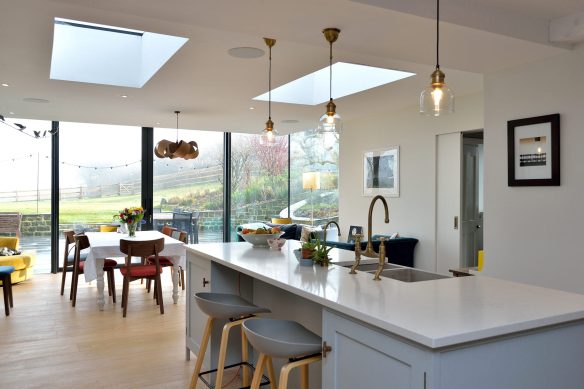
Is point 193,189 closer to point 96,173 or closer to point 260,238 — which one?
point 96,173

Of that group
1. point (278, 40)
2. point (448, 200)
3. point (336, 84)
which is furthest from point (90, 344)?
point (448, 200)

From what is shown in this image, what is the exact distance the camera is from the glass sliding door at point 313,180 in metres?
8.59

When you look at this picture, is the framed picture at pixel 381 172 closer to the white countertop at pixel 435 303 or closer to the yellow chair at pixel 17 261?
the white countertop at pixel 435 303

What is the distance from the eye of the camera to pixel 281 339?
7.27 feet

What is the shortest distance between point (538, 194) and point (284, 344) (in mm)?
2516

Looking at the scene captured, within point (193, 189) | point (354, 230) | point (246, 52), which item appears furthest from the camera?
point (193, 189)

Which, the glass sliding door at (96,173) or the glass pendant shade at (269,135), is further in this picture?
the glass sliding door at (96,173)

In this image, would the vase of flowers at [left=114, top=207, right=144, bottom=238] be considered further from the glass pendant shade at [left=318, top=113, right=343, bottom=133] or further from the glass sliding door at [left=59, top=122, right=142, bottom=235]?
the glass pendant shade at [left=318, top=113, right=343, bottom=133]

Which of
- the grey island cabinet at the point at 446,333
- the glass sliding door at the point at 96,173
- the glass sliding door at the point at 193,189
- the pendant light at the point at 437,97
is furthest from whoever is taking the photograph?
the glass sliding door at the point at 193,189

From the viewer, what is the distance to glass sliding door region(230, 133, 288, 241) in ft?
31.0

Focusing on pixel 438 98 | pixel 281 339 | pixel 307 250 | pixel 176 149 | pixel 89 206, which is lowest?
pixel 281 339

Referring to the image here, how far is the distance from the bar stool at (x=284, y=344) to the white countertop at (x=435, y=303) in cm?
21

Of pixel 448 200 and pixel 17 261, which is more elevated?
pixel 448 200

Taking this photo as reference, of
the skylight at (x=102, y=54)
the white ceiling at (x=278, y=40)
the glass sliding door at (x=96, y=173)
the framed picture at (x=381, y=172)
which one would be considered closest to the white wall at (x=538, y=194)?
the white ceiling at (x=278, y=40)
